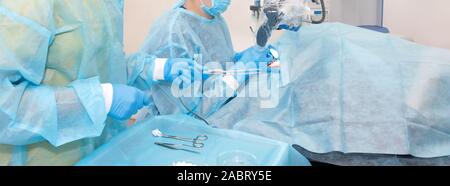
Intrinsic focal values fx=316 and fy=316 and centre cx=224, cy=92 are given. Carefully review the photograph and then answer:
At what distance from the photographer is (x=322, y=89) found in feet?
3.07

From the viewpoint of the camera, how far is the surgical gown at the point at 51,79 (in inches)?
25.6

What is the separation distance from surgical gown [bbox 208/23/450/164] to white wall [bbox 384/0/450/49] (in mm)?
586

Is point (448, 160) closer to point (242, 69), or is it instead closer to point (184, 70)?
point (242, 69)

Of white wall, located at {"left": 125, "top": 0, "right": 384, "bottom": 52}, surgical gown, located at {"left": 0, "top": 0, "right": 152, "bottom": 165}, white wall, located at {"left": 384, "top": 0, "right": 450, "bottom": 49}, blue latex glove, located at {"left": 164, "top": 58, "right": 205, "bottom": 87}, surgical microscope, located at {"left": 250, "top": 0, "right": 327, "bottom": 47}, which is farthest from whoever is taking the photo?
white wall, located at {"left": 125, "top": 0, "right": 384, "bottom": 52}

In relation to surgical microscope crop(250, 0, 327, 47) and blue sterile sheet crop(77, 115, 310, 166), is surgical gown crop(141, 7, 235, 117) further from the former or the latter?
surgical microscope crop(250, 0, 327, 47)

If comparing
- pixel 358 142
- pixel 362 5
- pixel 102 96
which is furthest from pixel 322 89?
pixel 362 5

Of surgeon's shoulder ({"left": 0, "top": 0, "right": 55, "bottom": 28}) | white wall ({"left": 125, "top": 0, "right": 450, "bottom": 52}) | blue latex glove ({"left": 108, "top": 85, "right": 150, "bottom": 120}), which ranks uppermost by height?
surgeon's shoulder ({"left": 0, "top": 0, "right": 55, "bottom": 28})

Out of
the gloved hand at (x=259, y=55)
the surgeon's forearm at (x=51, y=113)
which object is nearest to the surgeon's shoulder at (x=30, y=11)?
the surgeon's forearm at (x=51, y=113)

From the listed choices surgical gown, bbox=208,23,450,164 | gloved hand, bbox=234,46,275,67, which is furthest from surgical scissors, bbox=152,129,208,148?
gloved hand, bbox=234,46,275,67

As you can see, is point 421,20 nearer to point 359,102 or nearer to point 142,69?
point 359,102

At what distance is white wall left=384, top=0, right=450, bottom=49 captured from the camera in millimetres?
1481

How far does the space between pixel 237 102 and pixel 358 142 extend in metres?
0.37
